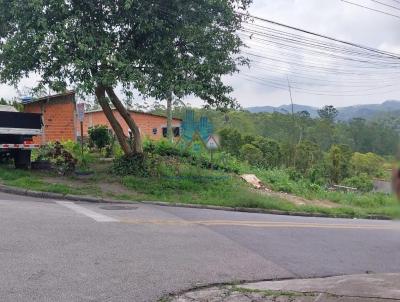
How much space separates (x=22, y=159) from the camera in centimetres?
1736

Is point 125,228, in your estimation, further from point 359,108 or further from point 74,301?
point 359,108

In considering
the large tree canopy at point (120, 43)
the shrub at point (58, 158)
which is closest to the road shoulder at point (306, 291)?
the large tree canopy at point (120, 43)

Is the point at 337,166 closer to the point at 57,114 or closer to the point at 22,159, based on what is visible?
the point at 57,114

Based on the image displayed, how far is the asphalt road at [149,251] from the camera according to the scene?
6312 mm

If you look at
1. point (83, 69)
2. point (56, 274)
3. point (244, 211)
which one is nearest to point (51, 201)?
point (83, 69)

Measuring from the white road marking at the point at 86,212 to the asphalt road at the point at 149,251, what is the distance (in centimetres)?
2

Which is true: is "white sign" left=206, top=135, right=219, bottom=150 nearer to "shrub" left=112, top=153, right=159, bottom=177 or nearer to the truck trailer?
"shrub" left=112, top=153, right=159, bottom=177

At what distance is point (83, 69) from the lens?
1380 centimetres

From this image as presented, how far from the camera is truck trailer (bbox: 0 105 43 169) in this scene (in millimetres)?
16328

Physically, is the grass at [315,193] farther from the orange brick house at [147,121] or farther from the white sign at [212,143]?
the orange brick house at [147,121]

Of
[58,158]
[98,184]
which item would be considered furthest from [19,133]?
[98,184]

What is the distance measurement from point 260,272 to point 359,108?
169 inches

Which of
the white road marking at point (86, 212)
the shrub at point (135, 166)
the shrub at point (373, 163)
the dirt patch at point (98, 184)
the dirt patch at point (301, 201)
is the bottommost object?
the dirt patch at point (301, 201)

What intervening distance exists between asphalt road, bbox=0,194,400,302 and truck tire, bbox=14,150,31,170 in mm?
4841
